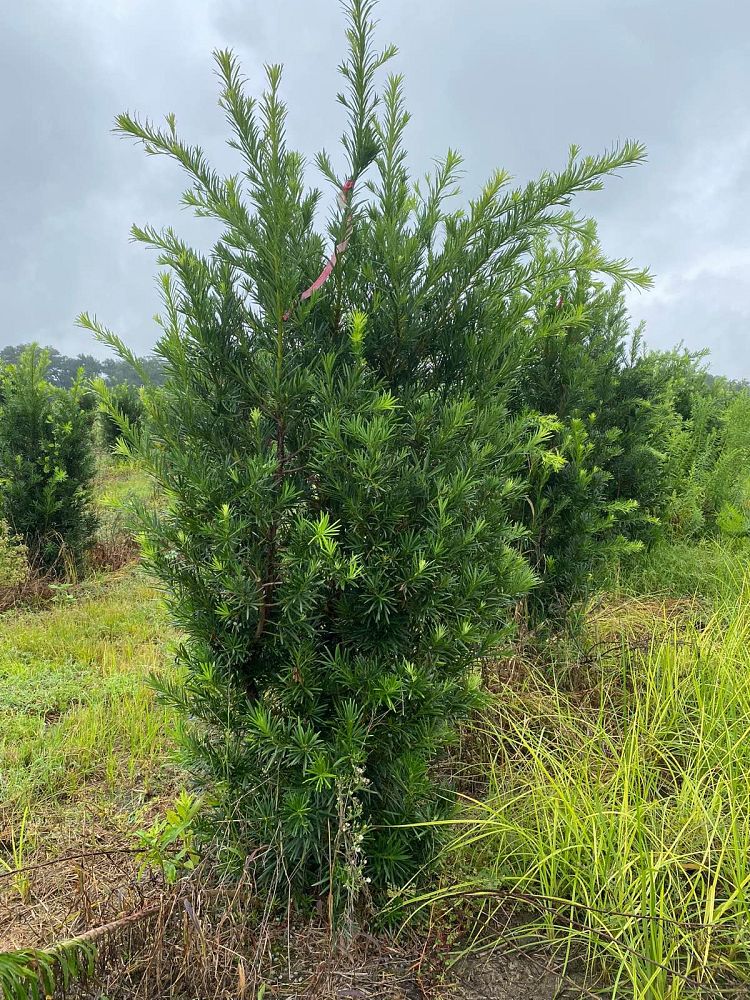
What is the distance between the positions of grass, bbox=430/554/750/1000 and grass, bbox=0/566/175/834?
63.3 inches

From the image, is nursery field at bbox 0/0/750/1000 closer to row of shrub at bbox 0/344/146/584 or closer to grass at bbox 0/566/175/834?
grass at bbox 0/566/175/834

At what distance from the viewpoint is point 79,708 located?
13.1ft

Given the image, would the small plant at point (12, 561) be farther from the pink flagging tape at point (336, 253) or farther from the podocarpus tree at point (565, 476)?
the pink flagging tape at point (336, 253)

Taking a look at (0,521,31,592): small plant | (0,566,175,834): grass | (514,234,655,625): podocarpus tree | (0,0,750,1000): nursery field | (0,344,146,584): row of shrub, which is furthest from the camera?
(0,344,146,584): row of shrub

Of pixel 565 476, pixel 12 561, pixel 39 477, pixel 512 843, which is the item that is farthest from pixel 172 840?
pixel 39 477

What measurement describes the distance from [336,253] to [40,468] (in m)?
6.33

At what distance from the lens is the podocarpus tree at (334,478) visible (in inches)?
78.4

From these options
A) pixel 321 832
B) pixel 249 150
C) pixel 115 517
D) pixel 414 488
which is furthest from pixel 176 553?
pixel 115 517

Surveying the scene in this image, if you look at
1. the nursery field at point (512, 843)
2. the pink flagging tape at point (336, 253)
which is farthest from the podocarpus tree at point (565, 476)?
the pink flagging tape at point (336, 253)

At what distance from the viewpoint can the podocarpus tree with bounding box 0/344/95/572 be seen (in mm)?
7082

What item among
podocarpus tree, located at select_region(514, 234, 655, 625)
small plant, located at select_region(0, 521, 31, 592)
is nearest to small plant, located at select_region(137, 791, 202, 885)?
podocarpus tree, located at select_region(514, 234, 655, 625)

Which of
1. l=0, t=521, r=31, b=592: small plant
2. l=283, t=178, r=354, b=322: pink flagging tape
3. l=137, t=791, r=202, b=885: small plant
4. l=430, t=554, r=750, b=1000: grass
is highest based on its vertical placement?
l=283, t=178, r=354, b=322: pink flagging tape

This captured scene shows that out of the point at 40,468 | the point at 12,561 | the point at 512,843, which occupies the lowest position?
the point at 512,843

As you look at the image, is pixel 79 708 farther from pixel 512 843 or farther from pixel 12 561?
pixel 12 561
